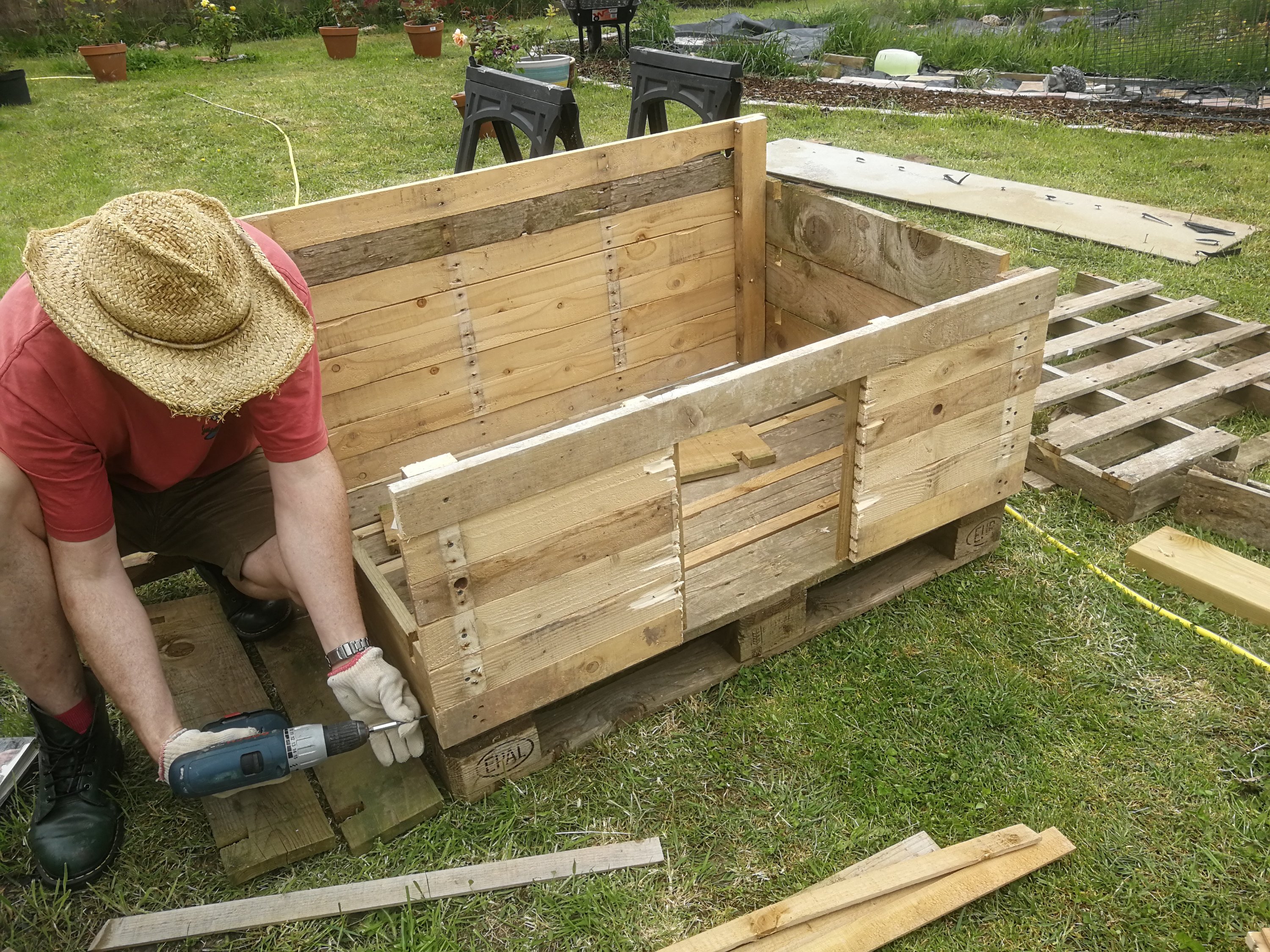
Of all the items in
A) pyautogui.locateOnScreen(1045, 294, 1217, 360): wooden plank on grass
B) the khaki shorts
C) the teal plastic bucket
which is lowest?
pyautogui.locateOnScreen(1045, 294, 1217, 360): wooden plank on grass

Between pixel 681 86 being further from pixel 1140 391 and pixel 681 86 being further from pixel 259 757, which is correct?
pixel 259 757

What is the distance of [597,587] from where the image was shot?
7.55 feet

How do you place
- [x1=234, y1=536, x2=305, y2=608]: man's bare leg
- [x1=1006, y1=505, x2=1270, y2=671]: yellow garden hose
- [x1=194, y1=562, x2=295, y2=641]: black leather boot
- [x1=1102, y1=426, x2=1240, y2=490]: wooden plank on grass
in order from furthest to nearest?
[x1=1102, y1=426, x2=1240, y2=490]: wooden plank on grass
[x1=194, y1=562, x2=295, y2=641]: black leather boot
[x1=1006, y1=505, x2=1270, y2=671]: yellow garden hose
[x1=234, y1=536, x2=305, y2=608]: man's bare leg

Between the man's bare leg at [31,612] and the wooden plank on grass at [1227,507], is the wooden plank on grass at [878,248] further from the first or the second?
the man's bare leg at [31,612]

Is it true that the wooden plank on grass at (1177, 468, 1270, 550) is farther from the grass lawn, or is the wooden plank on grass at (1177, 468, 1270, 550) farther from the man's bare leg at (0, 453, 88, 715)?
the man's bare leg at (0, 453, 88, 715)

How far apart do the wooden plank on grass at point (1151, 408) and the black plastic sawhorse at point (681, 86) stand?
6.27ft

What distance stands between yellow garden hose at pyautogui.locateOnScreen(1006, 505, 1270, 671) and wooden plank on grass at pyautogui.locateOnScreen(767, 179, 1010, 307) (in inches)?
34.5

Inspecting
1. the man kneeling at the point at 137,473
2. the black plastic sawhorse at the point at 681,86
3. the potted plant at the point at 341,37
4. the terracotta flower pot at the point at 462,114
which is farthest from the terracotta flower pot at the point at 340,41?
the man kneeling at the point at 137,473

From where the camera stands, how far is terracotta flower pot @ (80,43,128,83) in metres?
11.9

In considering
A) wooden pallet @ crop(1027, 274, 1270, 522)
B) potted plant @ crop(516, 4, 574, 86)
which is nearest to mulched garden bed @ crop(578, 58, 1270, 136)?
potted plant @ crop(516, 4, 574, 86)

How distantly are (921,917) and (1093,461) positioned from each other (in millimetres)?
2139

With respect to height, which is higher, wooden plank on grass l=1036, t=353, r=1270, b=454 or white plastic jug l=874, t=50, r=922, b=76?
white plastic jug l=874, t=50, r=922, b=76

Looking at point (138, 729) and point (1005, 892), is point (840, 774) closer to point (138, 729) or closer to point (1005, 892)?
point (1005, 892)

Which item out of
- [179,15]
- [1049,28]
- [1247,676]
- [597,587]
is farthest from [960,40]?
[179,15]
